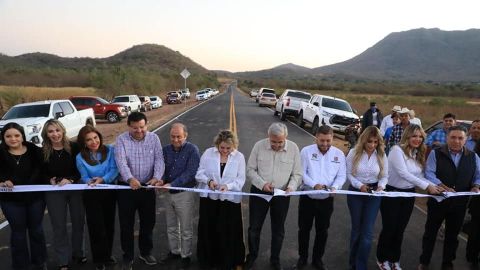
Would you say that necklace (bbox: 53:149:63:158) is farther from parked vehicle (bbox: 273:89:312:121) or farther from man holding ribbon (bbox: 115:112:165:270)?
parked vehicle (bbox: 273:89:312:121)

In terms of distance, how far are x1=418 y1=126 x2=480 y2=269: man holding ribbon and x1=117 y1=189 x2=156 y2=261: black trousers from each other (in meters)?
3.56

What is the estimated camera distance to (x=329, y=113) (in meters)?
16.6

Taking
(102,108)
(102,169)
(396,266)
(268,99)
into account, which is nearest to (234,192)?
(102,169)

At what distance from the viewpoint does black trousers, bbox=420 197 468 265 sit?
15.3 feet

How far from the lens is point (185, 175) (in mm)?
4609

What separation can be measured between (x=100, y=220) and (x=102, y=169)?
0.64 m

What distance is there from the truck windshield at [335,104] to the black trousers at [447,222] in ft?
42.4

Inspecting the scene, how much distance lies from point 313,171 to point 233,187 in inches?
40.2

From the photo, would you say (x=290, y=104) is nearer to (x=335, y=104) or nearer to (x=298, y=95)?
(x=298, y=95)

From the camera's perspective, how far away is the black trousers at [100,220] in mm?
4516

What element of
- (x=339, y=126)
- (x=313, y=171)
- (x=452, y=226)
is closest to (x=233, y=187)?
(x=313, y=171)

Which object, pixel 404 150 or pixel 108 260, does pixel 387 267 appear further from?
pixel 108 260

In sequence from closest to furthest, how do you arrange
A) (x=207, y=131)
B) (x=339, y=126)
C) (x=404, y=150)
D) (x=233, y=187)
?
1. (x=233, y=187)
2. (x=404, y=150)
3. (x=339, y=126)
4. (x=207, y=131)

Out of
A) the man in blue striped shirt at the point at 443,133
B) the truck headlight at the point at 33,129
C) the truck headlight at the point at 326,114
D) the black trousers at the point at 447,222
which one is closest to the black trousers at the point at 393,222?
the black trousers at the point at 447,222
